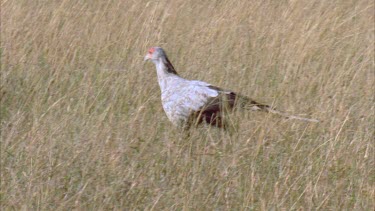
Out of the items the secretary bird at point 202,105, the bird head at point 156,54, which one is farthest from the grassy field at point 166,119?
the bird head at point 156,54

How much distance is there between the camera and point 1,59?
5.73 meters

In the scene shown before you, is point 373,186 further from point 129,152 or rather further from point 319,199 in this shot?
point 129,152

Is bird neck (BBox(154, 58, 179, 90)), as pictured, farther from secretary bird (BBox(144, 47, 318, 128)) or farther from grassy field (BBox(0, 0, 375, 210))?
secretary bird (BBox(144, 47, 318, 128))

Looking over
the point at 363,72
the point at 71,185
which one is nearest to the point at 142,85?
the point at 363,72

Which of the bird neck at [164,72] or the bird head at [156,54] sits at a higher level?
the bird head at [156,54]

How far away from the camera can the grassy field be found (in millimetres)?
3748

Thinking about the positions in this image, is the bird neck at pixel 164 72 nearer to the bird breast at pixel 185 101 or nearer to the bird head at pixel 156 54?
the bird head at pixel 156 54

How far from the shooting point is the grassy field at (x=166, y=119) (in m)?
3.75

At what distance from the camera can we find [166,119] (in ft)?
15.6

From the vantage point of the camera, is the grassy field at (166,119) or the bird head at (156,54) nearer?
the grassy field at (166,119)

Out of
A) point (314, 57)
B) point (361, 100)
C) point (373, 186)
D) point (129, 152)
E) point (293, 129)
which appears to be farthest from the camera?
point (314, 57)

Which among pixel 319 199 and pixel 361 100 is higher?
pixel 361 100

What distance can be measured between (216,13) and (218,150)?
2594 millimetres

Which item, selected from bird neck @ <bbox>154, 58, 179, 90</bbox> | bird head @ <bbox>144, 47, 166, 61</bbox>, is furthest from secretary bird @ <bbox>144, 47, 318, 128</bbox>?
bird head @ <bbox>144, 47, 166, 61</bbox>
